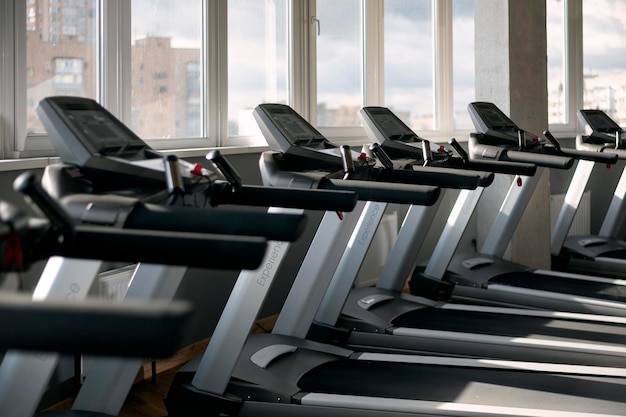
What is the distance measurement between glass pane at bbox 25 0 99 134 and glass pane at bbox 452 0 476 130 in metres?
3.37

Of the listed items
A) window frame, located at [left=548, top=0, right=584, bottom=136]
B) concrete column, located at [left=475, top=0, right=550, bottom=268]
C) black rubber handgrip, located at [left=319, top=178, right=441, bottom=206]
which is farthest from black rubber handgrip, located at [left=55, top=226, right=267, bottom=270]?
window frame, located at [left=548, top=0, right=584, bottom=136]

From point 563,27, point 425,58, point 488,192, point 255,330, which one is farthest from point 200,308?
point 563,27

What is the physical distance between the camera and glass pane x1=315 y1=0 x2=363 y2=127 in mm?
4902

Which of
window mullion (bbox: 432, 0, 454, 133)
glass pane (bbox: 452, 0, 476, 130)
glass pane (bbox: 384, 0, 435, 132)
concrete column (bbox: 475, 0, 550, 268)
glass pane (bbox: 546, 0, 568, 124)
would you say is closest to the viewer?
concrete column (bbox: 475, 0, 550, 268)

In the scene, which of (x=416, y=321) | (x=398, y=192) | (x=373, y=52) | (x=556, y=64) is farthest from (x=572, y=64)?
(x=398, y=192)

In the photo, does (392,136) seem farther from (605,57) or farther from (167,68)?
(605,57)

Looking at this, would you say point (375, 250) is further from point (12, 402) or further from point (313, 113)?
point (12, 402)

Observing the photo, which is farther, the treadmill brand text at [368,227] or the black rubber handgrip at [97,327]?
the treadmill brand text at [368,227]

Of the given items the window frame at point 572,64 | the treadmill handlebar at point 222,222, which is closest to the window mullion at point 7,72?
the treadmill handlebar at point 222,222

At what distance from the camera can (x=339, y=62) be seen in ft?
16.5

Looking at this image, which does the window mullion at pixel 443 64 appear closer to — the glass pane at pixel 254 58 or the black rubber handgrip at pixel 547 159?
the glass pane at pixel 254 58

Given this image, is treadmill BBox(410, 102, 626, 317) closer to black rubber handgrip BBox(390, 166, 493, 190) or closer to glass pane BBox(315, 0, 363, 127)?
glass pane BBox(315, 0, 363, 127)

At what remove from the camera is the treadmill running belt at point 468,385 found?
2791mm

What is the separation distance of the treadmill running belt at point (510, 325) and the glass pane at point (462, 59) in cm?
244
